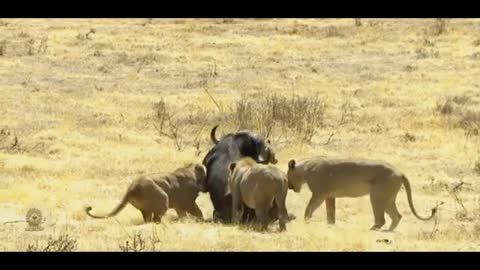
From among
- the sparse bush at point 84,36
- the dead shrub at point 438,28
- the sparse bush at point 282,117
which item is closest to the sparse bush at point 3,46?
the sparse bush at point 84,36

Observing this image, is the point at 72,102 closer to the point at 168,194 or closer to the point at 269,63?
the point at 269,63

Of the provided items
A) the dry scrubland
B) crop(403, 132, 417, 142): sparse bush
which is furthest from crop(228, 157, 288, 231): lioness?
crop(403, 132, 417, 142): sparse bush

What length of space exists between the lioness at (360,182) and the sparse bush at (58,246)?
9.88 ft

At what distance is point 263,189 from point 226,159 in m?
1.57

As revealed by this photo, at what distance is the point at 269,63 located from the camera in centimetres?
3038

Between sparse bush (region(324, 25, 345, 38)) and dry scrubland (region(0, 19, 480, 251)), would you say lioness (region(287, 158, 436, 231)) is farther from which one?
sparse bush (region(324, 25, 345, 38))

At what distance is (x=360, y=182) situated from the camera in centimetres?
1210

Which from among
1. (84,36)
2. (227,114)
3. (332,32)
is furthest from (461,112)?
(84,36)

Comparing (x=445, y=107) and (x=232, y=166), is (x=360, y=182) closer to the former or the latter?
(x=232, y=166)

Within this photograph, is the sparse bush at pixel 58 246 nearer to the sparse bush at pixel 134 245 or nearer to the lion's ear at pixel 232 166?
the sparse bush at pixel 134 245

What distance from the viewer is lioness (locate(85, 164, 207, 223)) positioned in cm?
1199

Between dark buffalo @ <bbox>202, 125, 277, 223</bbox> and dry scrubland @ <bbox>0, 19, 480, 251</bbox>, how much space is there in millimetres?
603

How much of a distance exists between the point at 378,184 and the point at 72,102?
12.3 meters

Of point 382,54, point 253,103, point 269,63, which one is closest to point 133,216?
point 253,103
